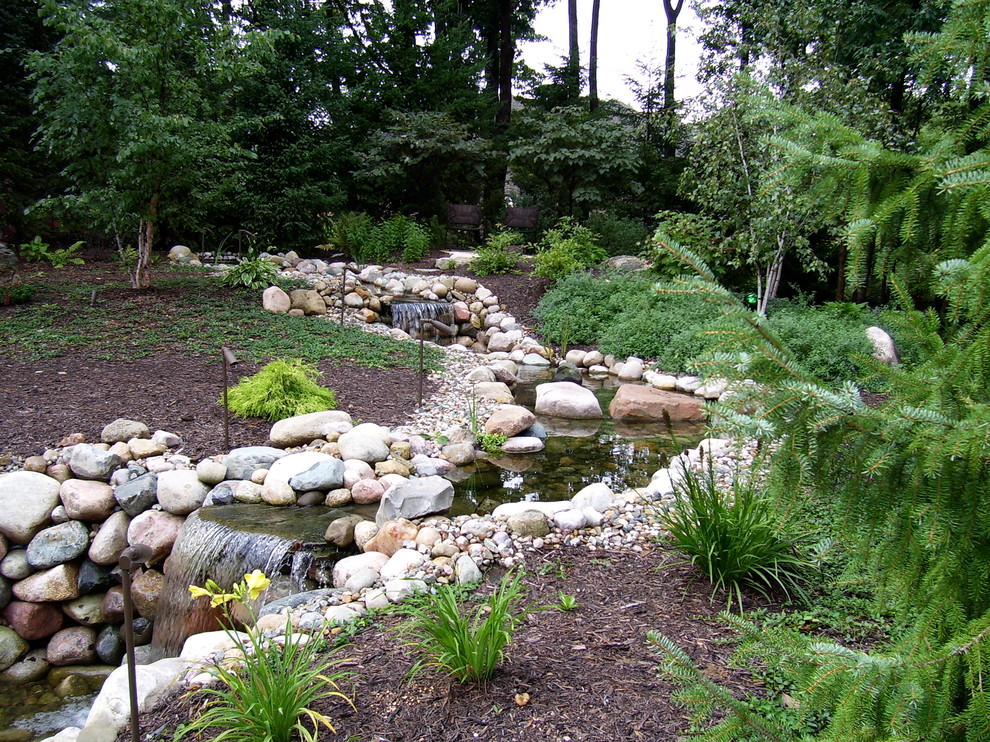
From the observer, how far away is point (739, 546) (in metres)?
3.03

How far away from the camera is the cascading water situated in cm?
404

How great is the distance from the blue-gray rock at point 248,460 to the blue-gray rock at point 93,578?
1.02 metres

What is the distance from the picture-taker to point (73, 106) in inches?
302

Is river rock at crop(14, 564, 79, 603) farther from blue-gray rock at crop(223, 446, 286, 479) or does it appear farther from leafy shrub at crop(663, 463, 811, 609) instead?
leafy shrub at crop(663, 463, 811, 609)

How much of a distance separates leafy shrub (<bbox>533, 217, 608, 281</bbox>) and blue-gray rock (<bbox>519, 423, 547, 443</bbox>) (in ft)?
17.9

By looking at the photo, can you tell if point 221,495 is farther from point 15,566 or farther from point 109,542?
point 15,566

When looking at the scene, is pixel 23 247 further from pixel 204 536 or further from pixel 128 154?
pixel 204 536

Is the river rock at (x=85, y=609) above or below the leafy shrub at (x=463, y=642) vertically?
below

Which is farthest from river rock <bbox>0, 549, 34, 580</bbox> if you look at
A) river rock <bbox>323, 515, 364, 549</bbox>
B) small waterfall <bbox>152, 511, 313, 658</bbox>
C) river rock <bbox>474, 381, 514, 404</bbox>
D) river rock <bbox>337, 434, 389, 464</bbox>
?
river rock <bbox>474, 381, 514, 404</bbox>

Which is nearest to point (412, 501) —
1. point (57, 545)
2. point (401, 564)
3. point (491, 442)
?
point (401, 564)

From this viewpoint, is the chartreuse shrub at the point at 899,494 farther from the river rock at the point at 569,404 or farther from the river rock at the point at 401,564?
the river rock at the point at 569,404

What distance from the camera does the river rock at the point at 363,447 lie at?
5.36 meters

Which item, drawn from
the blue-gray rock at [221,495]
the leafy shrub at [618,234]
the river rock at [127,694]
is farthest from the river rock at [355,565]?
the leafy shrub at [618,234]

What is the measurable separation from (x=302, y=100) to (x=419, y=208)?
3.81m
